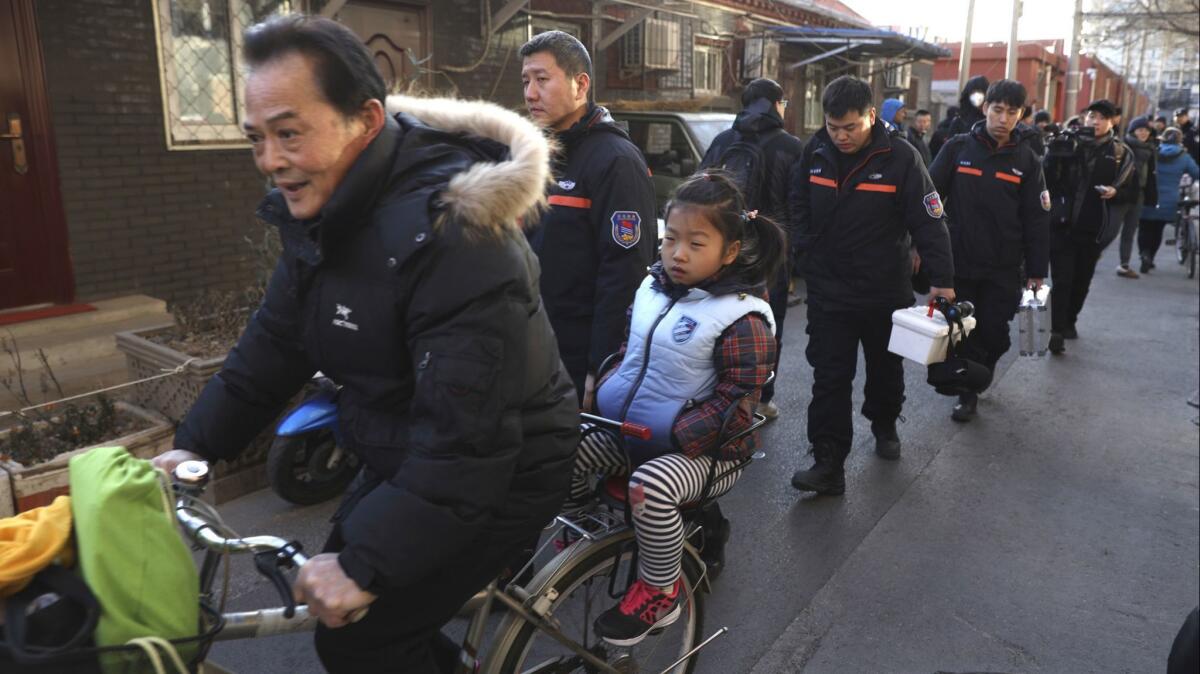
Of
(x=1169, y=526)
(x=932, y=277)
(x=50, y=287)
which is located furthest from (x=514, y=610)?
(x=50, y=287)

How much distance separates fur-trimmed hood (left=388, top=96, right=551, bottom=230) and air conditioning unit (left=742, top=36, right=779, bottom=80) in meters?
14.1

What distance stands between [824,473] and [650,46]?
936 cm

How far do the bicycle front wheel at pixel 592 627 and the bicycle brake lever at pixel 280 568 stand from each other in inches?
27.1

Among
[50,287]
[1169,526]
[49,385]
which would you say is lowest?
[1169,526]

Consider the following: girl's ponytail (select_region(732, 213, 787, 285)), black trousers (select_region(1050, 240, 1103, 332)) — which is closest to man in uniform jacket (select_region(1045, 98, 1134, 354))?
black trousers (select_region(1050, 240, 1103, 332))

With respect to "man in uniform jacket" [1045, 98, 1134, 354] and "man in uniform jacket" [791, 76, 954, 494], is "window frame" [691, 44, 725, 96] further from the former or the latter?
"man in uniform jacket" [791, 76, 954, 494]

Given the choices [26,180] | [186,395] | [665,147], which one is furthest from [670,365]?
[665,147]

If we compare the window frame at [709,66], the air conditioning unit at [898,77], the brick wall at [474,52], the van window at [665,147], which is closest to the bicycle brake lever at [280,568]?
the brick wall at [474,52]

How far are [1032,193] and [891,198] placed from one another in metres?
1.65

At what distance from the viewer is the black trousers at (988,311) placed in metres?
5.55

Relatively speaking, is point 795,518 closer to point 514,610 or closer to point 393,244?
point 514,610

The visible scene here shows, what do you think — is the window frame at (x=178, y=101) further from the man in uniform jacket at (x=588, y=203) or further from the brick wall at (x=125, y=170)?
the man in uniform jacket at (x=588, y=203)

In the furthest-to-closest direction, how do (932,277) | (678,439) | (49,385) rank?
(49,385) → (932,277) → (678,439)

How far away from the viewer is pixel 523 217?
1848 millimetres
